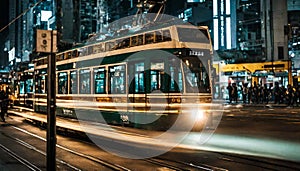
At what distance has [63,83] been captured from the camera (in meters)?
18.9

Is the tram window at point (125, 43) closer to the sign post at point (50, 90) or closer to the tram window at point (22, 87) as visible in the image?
the sign post at point (50, 90)

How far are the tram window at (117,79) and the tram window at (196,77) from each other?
2603 millimetres

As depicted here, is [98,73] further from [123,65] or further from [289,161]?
[289,161]

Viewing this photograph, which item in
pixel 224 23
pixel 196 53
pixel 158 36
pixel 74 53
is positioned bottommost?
pixel 196 53

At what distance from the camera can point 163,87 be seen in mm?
13578

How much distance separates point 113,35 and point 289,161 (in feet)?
31.2

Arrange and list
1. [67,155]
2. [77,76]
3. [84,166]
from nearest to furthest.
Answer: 1. [84,166]
2. [67,155]
3. [77,76]

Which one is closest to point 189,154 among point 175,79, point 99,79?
point 175,79

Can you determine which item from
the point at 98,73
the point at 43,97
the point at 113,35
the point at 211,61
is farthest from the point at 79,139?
the point at 43,97

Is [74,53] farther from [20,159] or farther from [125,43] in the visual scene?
[20,159]

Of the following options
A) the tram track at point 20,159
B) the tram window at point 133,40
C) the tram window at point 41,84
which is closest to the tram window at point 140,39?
the tram window at point 133,40

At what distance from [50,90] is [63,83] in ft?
38.1

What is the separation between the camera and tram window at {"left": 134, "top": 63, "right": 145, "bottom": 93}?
14055mm

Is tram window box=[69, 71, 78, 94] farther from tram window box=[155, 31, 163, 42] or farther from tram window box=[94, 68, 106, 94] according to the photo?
tram window box=[155, 31, 163, 42]
